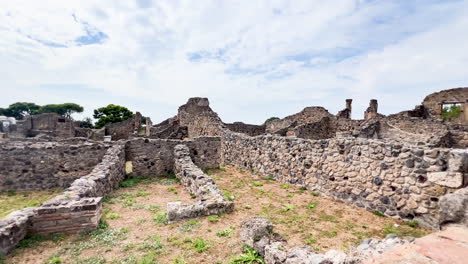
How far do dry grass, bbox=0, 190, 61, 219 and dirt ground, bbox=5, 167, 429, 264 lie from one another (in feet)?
8.47

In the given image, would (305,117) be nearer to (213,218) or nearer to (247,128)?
(247,128)

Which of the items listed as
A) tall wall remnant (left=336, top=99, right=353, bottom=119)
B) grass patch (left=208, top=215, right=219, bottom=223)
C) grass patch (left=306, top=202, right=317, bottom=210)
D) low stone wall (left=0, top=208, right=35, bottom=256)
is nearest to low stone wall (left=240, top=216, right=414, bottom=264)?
grass patch (left=208, top=215, right=219, bottom=223)

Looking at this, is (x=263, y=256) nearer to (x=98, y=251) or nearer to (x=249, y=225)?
(x=249, y=225)

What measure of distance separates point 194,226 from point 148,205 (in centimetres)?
232

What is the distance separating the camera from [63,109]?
215ft

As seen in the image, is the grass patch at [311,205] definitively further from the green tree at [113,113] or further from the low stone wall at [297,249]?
the green tree at [113,113]

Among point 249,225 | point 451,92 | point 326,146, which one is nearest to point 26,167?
point 249,225

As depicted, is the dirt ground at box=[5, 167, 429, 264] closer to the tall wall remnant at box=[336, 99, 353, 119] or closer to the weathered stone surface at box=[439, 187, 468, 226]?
the weathered stone surface at box=[439, 187, 468, 226]

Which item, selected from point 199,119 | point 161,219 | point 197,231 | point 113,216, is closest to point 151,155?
point 113,216

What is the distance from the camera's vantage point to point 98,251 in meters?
4.18

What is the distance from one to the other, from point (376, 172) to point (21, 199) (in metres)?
11.3

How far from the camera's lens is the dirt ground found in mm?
4016

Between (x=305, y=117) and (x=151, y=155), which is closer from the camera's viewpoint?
(x=151, y=155)

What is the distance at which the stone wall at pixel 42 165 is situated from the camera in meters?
9.02
